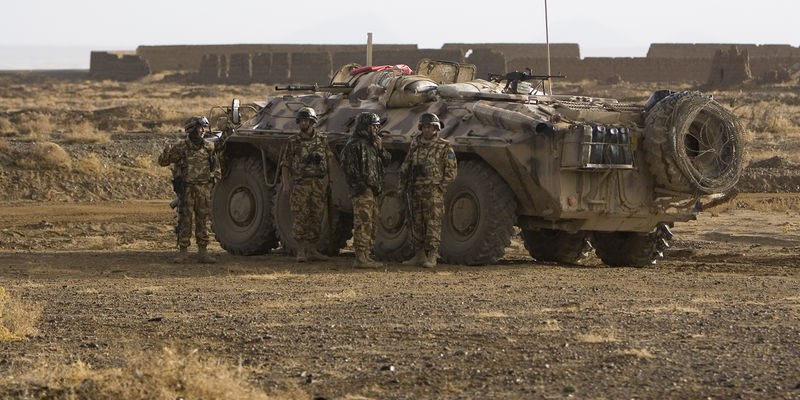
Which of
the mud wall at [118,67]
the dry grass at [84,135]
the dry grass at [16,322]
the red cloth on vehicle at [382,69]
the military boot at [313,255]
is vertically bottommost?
the military boot at [313,255]

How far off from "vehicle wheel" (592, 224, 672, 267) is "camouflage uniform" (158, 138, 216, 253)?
4.30m

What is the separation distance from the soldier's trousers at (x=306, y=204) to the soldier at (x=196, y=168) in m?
0.92

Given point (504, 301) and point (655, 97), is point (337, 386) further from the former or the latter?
point (655, 97)

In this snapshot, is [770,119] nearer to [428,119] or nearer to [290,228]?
[290,228]

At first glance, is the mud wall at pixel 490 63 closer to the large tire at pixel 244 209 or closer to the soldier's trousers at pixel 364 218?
the large tire at pixel 244 209

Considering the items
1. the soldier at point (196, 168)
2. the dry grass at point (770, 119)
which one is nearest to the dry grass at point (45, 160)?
the soldier at point (196, 168)

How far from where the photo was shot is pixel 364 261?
15.6m

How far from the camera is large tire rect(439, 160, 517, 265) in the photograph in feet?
50.0

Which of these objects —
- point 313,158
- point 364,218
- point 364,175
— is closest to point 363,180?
point 364,175

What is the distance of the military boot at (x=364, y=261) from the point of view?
612 inches

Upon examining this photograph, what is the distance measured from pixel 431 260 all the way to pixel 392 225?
1.03 metres

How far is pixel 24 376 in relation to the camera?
895 centimetres

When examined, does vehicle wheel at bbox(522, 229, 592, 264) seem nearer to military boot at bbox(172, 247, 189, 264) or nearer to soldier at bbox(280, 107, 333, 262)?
soldier at bbox(280, 107, 333, 262)

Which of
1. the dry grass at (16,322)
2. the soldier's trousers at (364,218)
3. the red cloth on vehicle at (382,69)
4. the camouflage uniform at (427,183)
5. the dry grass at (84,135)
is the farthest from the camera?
the dry grass at (84,135)
